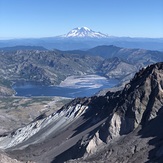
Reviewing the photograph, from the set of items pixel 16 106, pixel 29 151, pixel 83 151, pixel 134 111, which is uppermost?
pixel 134 111

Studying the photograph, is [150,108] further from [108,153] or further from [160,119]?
[108,153]

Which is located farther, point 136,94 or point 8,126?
point 8,126

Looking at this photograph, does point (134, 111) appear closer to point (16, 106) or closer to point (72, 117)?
point (72, 117)

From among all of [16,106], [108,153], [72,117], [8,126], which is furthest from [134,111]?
[16,106]

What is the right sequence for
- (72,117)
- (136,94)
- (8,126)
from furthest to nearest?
(8,126) < (72,117) < (136,94)

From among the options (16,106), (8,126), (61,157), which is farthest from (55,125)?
(16,106)

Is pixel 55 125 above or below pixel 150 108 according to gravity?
below

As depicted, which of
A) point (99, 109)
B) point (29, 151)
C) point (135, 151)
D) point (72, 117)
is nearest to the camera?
point (135, 151)
